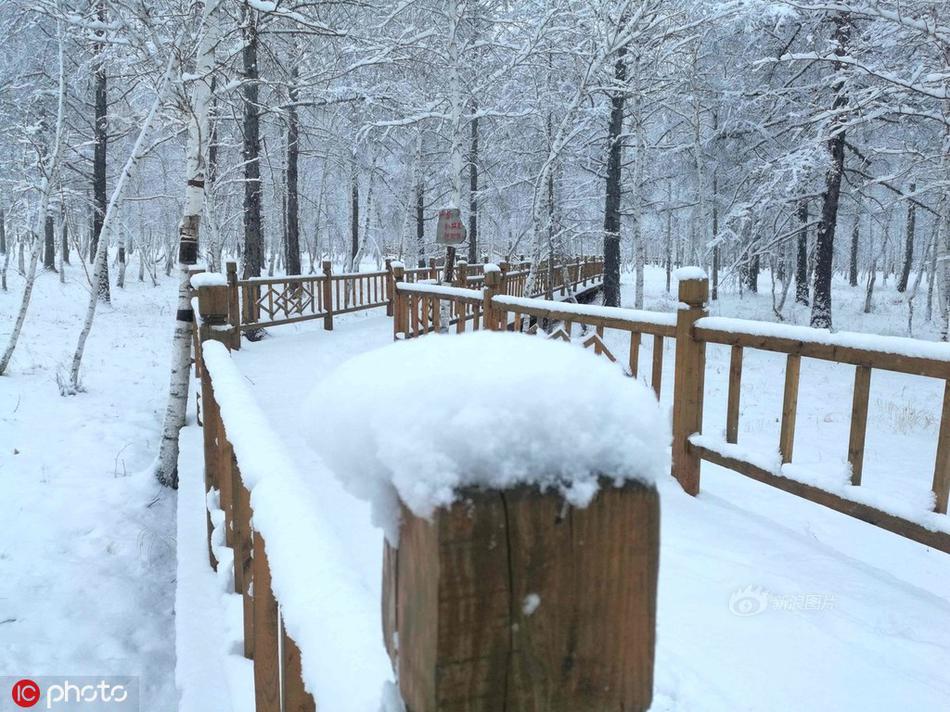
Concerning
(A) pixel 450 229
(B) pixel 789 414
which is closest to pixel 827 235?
(A) pixel 450 229

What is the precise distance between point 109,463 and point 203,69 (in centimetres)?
438

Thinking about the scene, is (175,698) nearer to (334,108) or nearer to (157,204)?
(334,108)

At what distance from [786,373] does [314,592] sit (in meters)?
3.04

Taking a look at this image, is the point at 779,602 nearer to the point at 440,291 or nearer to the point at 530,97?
the point at 440,291

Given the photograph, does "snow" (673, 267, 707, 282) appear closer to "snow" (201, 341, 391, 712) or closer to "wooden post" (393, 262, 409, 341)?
"snow" (201, 341, 391, 712)

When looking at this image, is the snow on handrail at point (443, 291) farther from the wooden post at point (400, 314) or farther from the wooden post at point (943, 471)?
the wooden post at point (943, 471)

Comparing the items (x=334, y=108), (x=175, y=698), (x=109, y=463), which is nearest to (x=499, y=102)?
(x=334, y=108)

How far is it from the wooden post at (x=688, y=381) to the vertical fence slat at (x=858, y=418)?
0.95 meters

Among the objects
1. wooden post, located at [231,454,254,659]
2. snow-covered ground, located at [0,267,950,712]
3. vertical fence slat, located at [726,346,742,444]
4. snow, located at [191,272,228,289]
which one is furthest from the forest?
vertical fence slat, located at [726,346,742,444]

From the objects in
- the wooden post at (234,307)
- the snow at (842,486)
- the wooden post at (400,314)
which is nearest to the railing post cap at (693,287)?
the snow at (842,486)

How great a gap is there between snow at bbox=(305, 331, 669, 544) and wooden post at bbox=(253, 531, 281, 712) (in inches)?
33.3

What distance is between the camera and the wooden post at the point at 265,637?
140cm

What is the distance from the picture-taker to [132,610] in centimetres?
470

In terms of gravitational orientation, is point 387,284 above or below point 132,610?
above
